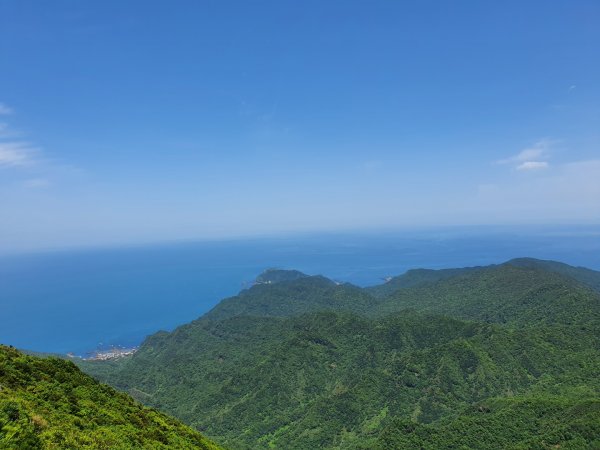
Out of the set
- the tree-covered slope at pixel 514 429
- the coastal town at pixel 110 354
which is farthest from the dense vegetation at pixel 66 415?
the coastal town at pixel 110 354

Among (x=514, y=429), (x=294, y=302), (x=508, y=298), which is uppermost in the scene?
(x=508, y=298)

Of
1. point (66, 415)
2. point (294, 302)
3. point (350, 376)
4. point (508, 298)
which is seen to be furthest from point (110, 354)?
point (508, 298)

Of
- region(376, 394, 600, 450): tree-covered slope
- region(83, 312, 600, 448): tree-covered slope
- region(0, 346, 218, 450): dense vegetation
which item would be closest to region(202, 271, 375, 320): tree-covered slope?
region(83, 312, 600, 448): tree-covered slope

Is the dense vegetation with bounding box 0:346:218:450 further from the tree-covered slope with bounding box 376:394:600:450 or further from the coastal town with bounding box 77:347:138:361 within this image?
the coastal town with bounding box 77:347:138:361

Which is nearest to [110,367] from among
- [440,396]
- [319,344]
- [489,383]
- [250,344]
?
[250,344]

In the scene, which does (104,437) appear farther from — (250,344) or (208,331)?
(208,331)

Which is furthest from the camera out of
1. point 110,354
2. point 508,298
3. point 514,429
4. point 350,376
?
point 110,354

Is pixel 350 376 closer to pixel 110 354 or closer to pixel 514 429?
pixel 514 429
